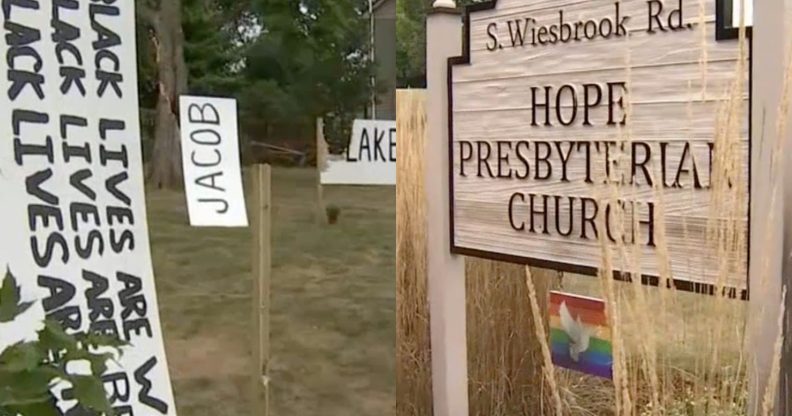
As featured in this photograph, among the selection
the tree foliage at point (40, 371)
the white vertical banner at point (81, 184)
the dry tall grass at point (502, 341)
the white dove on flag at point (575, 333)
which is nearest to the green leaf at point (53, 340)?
the tree foliage at point (40, 371)

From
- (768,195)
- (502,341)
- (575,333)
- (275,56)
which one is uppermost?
(275,56)

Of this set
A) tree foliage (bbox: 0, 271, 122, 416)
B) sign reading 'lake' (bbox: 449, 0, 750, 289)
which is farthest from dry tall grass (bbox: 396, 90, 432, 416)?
tree foliage (bbox: 0, 271, 122, 416)

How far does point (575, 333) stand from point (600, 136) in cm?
53

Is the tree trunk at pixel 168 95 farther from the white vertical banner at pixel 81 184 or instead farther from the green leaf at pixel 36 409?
the green leaf at pixel 36 409

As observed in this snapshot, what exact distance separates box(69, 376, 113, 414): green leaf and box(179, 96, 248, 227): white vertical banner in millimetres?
1155

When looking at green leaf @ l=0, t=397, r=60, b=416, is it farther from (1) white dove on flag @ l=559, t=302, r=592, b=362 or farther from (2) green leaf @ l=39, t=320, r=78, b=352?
(1) white dove on flag @ l=559, t=302, r=592, b=362

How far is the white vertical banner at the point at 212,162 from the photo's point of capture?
2006 mm

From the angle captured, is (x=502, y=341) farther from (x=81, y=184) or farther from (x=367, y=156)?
(x=81, y=184)

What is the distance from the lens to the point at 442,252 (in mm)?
2371

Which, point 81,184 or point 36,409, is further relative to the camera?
point 81,184

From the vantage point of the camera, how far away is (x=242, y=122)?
212 centimetres

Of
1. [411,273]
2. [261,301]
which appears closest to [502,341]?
[411,273]

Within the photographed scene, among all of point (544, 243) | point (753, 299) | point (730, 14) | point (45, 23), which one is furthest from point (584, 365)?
point (45, 23)

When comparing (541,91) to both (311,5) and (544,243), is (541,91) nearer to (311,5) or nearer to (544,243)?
(544,243)
